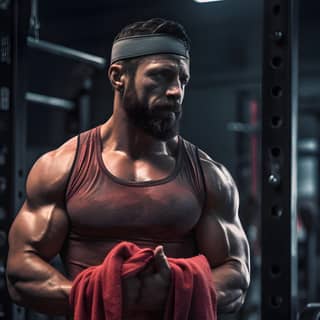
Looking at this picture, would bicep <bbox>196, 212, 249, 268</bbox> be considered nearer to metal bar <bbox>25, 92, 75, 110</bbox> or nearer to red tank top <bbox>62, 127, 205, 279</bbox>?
red tank top <bbox>62, 127, 205, 279</bbox>

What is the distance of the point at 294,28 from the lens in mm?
1634

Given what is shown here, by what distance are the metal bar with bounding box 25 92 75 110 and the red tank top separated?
1.32m

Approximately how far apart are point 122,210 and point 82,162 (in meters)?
0.14

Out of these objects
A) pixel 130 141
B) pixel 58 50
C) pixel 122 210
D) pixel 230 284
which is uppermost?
pixel 58 50

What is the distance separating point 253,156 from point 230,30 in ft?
3.84

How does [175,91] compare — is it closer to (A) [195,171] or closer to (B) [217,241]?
(A) [195,171]

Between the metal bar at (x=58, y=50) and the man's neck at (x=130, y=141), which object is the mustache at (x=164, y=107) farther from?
the metal bar at (x=58, y=50)

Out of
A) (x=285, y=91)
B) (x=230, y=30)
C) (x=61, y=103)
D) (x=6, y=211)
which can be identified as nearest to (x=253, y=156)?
(x=230, y=30)

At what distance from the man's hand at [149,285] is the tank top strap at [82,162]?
230mm

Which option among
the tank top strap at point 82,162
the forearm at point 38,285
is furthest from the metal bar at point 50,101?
the forearm at point 38,285

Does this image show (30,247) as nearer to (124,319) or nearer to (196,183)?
(124,319)

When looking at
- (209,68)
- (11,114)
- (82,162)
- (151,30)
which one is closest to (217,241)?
(82,162)

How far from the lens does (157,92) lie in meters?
1.42

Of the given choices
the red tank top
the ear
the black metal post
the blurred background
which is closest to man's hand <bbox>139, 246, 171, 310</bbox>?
the red tank top
